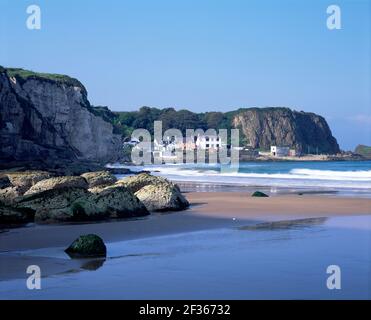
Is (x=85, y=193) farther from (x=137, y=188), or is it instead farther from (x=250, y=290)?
(x=250, y=290)

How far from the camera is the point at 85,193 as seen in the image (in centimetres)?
1694

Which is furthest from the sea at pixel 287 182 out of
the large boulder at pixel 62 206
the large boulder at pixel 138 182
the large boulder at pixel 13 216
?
the large boulder at pixel 13 216

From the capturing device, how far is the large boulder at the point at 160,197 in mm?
18938

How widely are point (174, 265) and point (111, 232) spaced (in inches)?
178

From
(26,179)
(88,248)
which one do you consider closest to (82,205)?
(88,248)

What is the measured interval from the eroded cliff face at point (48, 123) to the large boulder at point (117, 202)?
3133cm

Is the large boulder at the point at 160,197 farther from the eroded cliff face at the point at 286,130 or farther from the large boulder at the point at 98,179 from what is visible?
the eroded cliff face at the point at 286,130

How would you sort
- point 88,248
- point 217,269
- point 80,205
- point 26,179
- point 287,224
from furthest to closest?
Answer: point 26,179, point 80,205, point 287,224, point 88,248, point 217,269

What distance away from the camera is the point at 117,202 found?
1689 centimetres

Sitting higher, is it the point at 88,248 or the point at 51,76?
the point at 51,76

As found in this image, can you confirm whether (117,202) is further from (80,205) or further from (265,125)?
(265,125)

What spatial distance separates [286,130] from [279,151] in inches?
730

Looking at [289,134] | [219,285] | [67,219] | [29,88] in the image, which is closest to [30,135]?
[29,88]

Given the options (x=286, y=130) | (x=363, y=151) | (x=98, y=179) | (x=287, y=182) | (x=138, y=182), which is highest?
(x=286, y=130)
